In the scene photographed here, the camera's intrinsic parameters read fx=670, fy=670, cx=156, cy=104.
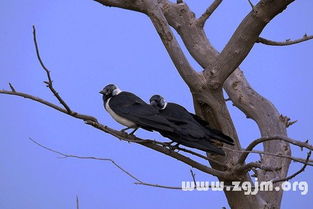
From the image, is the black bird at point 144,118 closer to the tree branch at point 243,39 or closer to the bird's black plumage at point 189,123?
the bird's black plumage at point 189,123

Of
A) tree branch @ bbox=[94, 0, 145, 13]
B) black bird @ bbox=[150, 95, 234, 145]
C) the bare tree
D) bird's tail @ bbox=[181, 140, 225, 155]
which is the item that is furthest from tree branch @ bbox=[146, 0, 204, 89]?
bird's tail @ bbox=[181, 140, 225, 155]

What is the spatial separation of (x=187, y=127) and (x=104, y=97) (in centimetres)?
50

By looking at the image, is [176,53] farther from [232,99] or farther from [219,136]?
[232,99]

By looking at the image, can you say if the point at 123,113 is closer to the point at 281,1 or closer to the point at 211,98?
the point at 211,98

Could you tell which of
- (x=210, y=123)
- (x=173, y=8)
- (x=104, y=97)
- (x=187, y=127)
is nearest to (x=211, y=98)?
(x=210, y=123)

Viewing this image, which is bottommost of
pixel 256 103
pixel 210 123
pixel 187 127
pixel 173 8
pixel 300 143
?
pixel 300 143

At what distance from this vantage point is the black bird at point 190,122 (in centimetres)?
226

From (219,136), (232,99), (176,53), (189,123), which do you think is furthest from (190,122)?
(232,99)

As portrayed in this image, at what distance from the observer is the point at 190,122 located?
231 centimetres

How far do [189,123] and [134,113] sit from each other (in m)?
0.20

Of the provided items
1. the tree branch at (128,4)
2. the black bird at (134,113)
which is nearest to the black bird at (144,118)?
the black bird at (134,113)

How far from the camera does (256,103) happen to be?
282 centimetres

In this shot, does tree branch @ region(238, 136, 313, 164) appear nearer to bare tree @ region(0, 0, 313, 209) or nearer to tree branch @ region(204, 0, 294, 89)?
bare tree @ region(0, 0, 313, 209)

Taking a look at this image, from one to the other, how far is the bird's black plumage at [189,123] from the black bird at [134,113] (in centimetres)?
6
